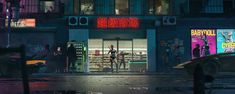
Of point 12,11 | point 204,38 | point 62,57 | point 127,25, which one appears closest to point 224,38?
point 204,38

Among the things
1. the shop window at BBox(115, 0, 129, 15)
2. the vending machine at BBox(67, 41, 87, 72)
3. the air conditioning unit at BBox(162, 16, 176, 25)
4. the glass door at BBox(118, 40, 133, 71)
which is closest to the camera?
the vending machine at BBox(67, 41, 87, 72)

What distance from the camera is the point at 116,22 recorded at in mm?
38281

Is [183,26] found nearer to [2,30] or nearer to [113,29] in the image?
[113,29]

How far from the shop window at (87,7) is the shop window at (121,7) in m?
1.69

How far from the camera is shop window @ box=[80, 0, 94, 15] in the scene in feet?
126

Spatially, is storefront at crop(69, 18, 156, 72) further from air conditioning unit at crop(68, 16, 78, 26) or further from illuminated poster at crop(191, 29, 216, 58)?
illuminated poster at crop(191, 29, 216, 58)

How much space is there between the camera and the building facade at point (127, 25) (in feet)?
125

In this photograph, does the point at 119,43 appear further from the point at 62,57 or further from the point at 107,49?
the point at 62,57

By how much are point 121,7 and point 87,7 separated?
2308 mm

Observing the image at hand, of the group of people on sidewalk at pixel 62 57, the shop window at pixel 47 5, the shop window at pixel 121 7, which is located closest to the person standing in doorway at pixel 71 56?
the group of people on sidewalk at pixel 62 57

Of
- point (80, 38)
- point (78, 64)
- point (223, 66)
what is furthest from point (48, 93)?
point (80, 38)

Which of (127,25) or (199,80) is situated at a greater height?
(127,25)

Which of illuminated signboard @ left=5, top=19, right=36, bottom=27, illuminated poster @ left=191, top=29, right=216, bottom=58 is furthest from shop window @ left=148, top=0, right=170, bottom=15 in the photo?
illuminated signboard @ left=5, top=19, right=36, bottom=27

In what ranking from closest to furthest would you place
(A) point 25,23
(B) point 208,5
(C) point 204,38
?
(A) point 25,23 < (C) point 204,38 < (B) point 208,5
